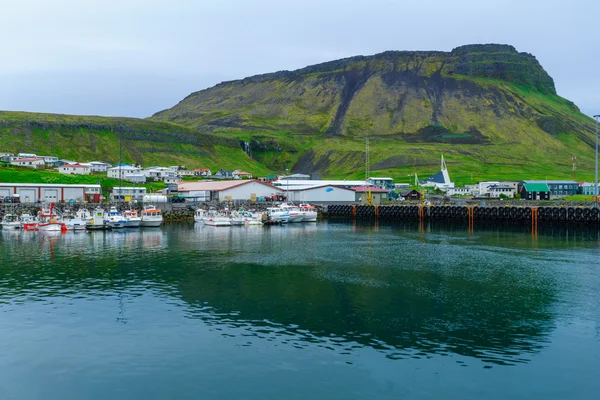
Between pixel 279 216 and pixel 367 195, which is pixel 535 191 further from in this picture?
pixel 279 216

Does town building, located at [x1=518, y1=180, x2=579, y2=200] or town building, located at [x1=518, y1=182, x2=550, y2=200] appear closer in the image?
town building, located at [x1=518, y1=182, x2=550, y2=200]

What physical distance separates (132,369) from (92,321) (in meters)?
8.40

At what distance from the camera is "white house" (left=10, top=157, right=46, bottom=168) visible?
13988 centimetres

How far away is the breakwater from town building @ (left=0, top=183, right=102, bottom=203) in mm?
49738

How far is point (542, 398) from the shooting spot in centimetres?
2094

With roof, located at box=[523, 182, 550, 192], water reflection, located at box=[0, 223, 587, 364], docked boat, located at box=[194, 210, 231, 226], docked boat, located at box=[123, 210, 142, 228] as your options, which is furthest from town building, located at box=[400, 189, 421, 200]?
docked boat, located at box=[123, 210, 142, 228]

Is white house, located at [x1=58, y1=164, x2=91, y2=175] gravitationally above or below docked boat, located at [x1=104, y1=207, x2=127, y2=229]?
above

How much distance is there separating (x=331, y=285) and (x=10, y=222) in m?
65.9

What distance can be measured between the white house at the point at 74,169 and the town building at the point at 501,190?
106021 mm

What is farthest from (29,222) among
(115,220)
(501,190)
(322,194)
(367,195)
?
(501,190)

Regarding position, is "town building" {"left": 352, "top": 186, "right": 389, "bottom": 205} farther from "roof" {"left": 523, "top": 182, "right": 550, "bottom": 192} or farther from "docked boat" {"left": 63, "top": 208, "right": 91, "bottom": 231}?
"docked boat" {"left": 63, "top": 208, "right": 91, "bottom": 231}

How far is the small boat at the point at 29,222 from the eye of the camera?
82.9 metres

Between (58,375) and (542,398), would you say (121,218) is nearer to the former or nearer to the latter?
(58,375)

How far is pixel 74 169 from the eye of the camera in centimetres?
14000
